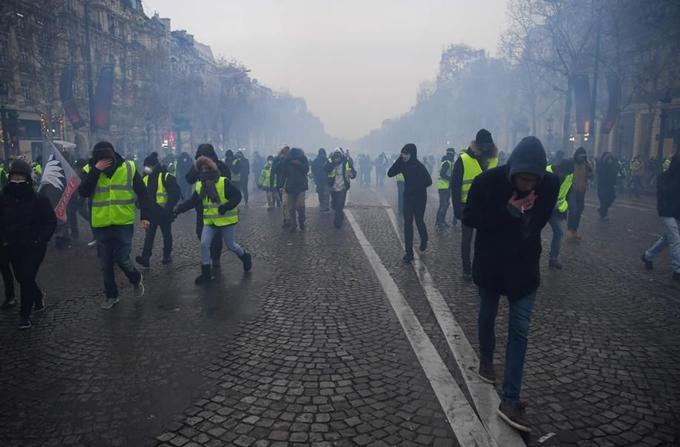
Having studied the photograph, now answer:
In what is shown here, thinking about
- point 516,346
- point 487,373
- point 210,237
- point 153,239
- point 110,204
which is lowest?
point 487,373

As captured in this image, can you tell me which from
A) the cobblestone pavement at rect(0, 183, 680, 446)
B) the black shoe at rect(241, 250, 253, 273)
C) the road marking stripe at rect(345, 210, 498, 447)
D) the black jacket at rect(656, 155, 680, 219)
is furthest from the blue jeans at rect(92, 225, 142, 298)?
the black jacket at rect(656, 155, 680, 219)

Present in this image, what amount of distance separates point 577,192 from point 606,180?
3.72 m

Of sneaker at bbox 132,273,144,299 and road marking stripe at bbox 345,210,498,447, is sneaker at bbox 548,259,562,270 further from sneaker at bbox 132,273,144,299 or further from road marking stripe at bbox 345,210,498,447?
sneaker at bbox 132,273,144,299

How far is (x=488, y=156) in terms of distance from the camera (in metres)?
7.45

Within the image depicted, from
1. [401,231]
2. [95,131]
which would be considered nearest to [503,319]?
[401,231]

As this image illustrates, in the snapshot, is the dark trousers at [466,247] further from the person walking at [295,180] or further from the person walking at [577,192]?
the person walking at [295,180]

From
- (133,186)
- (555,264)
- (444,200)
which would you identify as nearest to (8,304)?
(133,186)

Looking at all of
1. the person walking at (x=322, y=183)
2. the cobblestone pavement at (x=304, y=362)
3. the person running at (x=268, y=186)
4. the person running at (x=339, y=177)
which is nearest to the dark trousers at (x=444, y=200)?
the person running at (x=339, y=177)

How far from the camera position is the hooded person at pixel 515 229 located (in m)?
3.35

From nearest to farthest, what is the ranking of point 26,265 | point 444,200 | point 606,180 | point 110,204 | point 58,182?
point 26,265 → point 110,204 → point 58,182 → point 444,200 → point 606,180

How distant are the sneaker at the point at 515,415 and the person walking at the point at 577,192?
25.5 ft

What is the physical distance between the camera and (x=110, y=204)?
5938 mm

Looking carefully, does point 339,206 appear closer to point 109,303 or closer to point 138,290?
point 138,290

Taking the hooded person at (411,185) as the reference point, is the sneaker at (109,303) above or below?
below
